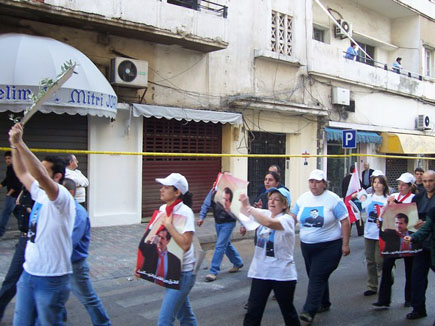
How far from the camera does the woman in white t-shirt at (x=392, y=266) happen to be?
223 inches

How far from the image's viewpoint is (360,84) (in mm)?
18406

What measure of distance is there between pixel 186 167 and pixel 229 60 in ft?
11.7

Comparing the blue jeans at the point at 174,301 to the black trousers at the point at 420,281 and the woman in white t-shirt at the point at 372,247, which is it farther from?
the woman in white t-shirt at the point at 372,247

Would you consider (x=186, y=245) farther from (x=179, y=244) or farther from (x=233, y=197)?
(x=233, y=197)

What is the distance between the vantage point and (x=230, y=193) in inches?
166

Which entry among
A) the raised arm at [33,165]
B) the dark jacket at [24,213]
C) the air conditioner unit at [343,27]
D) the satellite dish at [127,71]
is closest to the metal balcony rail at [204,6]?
the satellite dish at [127,71]

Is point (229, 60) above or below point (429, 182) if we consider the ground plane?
above

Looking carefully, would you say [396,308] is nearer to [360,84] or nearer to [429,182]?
[429,182]

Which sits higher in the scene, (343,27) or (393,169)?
(343,27)

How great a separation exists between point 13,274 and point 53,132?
21.6ft

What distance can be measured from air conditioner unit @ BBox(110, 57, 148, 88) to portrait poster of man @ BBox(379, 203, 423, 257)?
24.2 feet

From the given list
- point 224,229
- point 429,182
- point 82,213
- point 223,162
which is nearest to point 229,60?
point 223,162

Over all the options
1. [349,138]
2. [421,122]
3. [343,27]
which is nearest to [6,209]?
[349,138]

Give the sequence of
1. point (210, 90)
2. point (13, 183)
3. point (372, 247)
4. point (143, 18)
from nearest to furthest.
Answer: point (372, 247) < point (13, 183) < point (143, 18) < point (210, 90)
